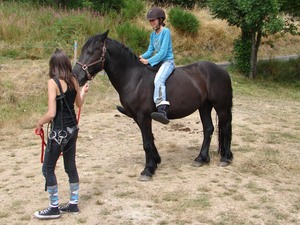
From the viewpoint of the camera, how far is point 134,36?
1714 cm

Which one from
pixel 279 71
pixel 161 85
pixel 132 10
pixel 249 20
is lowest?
pixel 279 71

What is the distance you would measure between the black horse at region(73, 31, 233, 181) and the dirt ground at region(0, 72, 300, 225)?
1.28ft

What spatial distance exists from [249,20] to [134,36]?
463cm

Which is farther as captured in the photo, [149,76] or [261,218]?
[149,76]

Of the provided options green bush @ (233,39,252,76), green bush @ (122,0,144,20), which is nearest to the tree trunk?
green bush @ (233,39,252,76)

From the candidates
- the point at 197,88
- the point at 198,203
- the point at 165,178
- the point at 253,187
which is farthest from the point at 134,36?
the point at 198,203

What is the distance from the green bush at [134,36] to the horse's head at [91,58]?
11.6 m

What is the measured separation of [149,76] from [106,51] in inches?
27.7

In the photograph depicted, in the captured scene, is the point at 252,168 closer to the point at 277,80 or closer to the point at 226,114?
the point at 226,114

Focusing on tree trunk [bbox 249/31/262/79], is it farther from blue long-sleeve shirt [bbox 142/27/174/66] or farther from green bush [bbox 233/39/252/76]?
blue long-sleeve shirt [bbox 142/27/174/66]

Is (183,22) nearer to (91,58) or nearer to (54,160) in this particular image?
(91,58)

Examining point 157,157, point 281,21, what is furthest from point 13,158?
point 281,21

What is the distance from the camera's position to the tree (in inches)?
561

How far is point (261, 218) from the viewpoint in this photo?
4.80m
